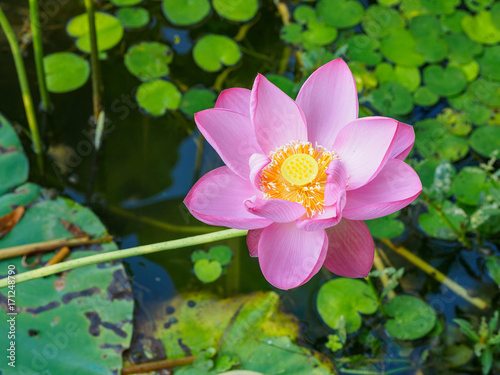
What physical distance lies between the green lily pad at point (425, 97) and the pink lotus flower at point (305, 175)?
1510mm

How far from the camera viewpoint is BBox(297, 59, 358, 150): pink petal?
6.68 ft

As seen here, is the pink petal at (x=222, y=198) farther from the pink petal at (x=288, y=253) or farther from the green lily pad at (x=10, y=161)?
the green lily pad at (x=10, y=161)

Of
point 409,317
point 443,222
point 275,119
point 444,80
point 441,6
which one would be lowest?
point 409,317

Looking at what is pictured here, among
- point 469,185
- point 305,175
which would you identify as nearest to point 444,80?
point 469,185

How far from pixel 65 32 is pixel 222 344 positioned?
264cm

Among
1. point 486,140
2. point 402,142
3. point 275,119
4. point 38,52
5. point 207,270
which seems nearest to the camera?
point 402,142

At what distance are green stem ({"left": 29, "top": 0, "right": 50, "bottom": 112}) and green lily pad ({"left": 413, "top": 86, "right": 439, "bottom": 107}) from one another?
2.54m

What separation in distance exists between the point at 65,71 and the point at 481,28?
10.3 ft

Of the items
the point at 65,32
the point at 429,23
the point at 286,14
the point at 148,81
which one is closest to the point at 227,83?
the point at 148,81

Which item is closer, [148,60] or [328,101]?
[328,101]

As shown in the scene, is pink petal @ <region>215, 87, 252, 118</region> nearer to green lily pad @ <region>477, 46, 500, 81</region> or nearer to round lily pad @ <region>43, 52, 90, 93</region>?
round lily pad @ <region>43, 52, 90, 93</region>

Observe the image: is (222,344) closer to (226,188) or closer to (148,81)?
(226,188)

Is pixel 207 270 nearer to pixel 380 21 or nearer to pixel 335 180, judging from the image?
pixel 335 180

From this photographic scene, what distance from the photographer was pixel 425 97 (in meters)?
3.37
